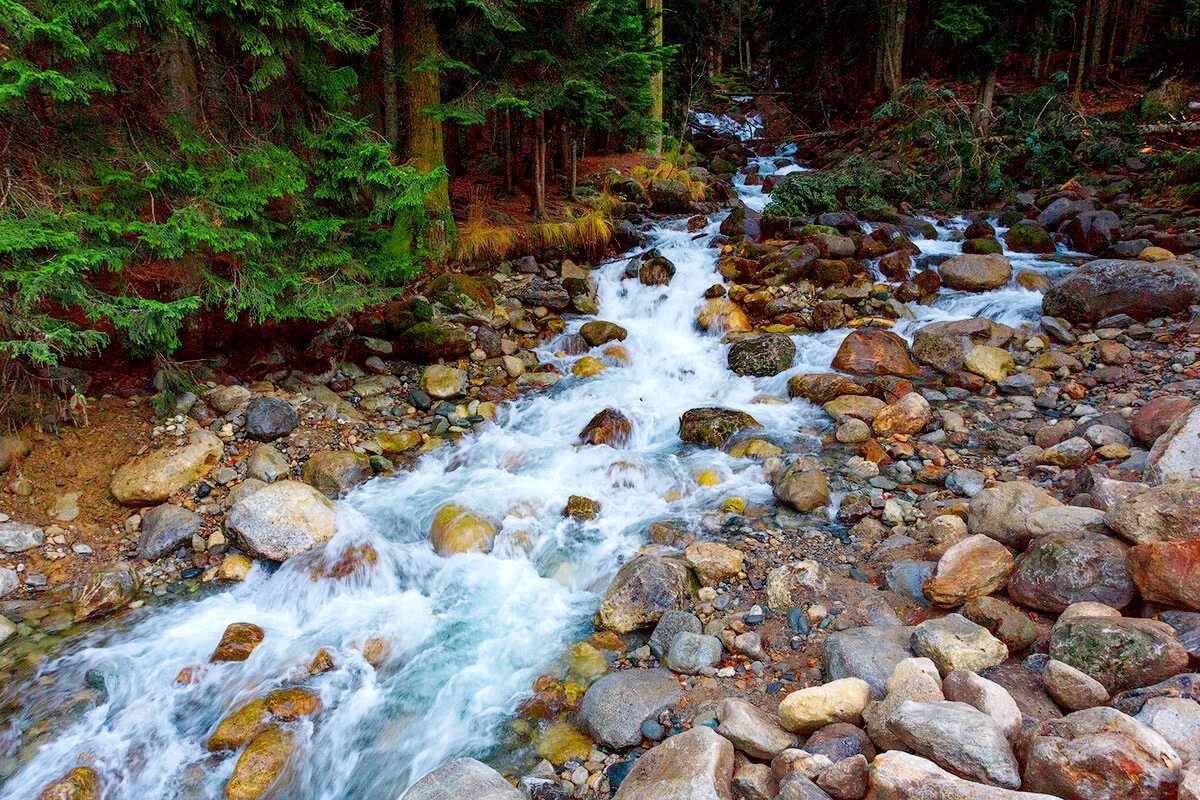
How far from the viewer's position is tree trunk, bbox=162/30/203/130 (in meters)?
6.02

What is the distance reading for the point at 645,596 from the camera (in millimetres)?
4906

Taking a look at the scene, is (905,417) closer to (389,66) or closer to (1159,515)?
(1159,515)

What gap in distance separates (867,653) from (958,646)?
506 mm

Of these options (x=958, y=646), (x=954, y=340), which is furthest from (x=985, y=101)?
(x=958, y=646)

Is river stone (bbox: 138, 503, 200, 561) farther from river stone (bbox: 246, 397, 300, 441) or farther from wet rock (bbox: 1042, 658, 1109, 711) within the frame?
wet rock (bbox: 1042, 658, 1109, 711)

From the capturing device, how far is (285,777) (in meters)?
3.96

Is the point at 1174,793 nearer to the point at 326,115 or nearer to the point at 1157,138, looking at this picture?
the point at 326,115

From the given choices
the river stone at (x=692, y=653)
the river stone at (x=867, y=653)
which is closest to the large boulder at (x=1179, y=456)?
the river stone at (x=867, y=653)

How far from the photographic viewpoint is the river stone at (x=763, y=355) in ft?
29.9

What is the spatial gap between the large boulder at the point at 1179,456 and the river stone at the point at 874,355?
151 inches

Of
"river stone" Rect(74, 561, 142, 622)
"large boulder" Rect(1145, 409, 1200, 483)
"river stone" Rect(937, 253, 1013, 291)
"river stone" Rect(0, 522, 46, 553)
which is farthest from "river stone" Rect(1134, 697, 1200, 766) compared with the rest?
"river stone" Rect(937, 253, 1013, 291)

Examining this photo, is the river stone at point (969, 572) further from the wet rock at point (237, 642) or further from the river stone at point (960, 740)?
the wet rock at point (237, 642)

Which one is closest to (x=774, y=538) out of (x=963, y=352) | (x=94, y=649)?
(x=963, y=352)

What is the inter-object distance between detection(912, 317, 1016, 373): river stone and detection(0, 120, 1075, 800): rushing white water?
203cm
